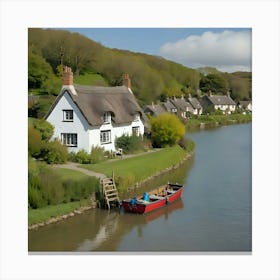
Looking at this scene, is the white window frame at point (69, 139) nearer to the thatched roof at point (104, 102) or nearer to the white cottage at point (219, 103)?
the thatched roof at point (104, 102)

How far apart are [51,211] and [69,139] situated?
1.93 meters

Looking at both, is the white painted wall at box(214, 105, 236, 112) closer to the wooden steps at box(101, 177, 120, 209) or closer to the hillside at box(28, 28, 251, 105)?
the hillside at box(28, 28, 251, 105)

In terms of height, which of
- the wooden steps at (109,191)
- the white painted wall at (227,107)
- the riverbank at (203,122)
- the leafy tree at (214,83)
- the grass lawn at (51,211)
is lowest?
the grass lawn at (51,211)

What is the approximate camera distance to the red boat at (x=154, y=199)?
12195 millimetres

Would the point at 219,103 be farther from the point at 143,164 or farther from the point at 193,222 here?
the point at 193,222

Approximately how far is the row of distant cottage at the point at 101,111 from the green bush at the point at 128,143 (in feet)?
0.59

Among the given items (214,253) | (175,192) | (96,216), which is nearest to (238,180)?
(175,192)

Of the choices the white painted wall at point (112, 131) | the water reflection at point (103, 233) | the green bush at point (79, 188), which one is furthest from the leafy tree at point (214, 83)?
the water reflection at point (103, 233)

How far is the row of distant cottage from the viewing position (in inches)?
480

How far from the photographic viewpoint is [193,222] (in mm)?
11422
